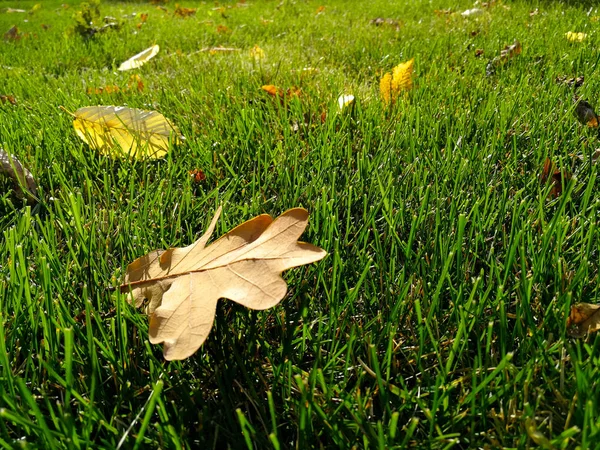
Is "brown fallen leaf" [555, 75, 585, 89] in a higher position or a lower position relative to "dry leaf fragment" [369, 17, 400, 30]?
lower

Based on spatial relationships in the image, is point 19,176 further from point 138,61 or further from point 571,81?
point 571,81

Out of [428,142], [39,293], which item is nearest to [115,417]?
[39,293]

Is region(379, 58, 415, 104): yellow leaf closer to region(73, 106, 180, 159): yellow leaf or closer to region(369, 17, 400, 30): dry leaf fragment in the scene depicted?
region(73, 106, 180, 159): yellow leaf

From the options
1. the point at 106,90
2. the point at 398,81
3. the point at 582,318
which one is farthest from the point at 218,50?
the point at 582,318

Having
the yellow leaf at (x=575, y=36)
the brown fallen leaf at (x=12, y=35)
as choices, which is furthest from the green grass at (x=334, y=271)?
the brown fallen leaf at (x=12, y=35)

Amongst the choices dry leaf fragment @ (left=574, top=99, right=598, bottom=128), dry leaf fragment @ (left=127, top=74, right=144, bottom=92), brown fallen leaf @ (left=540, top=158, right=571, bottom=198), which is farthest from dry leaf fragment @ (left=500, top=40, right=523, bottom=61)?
dry leaf fragment @ (left=127, top=74, right=144, bottom=92)

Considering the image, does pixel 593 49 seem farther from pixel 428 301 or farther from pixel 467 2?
pixel 467 2
